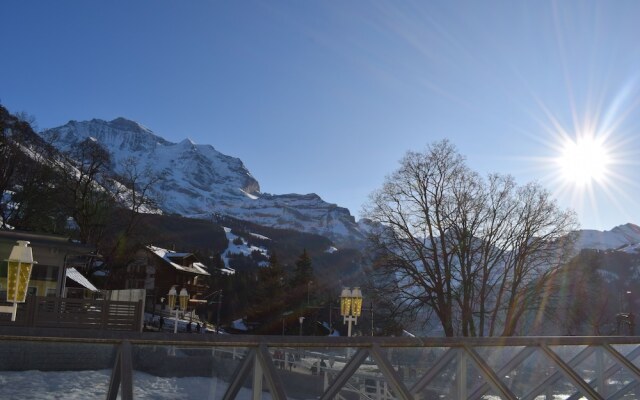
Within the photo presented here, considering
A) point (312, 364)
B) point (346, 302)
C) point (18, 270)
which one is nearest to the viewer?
point (312, 364)

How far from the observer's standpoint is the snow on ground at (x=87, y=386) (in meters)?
3.15

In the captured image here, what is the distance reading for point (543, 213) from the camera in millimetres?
29203

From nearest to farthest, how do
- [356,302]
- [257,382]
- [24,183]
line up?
[257,382] < [356,302] < [24,183]

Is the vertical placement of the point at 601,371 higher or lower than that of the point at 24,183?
lower

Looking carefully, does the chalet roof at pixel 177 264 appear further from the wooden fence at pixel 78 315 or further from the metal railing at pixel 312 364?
the metal railing at pixel 312 364

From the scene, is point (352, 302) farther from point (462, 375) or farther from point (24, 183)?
point (24, 183)

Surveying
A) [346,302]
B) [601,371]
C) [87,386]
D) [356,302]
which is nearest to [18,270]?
[87,386]

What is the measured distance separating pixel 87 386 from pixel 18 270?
370 centimetres

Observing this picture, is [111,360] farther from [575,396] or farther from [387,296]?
[387,296]

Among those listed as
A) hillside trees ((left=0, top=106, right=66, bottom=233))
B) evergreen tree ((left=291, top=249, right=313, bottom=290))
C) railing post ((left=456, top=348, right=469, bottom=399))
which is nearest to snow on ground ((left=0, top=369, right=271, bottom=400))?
railing post ((left=456, top=348, right=469, bottom=399))

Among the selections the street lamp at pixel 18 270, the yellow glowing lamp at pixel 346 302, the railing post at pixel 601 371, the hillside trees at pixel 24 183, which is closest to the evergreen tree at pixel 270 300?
the hillside trees at pixel 24 183

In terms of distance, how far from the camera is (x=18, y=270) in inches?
251

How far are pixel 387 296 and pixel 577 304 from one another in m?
10.3

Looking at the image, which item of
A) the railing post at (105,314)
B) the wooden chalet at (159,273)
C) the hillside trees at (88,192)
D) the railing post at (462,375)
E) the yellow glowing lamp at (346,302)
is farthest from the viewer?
the wooden chalet at (159,273)
